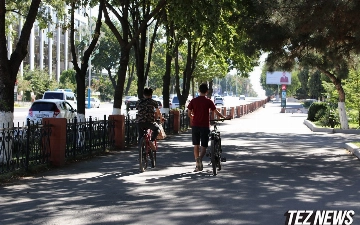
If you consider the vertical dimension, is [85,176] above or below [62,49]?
below

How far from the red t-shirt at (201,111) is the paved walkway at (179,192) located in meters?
1.08

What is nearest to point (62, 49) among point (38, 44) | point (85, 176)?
point (38, 44)

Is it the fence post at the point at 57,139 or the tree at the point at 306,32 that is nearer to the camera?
the fence post at the point at 57,139

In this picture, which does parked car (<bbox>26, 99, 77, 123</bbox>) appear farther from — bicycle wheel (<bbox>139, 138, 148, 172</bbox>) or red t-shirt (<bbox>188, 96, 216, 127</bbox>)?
red t-shirt (<bbox>188, 96, 216, 127</bbox>)

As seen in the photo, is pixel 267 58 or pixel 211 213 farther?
pixel 267 58

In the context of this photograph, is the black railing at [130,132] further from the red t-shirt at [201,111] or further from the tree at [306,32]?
the red t-shirt at [201,111]

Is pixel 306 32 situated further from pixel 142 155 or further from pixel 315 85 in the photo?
pixel 315 85

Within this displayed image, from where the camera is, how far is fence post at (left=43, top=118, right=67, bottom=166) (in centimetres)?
1377

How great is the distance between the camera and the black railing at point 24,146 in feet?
39.5

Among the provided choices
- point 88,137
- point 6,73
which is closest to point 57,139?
point 6,73

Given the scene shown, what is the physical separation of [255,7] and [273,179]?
7394mm

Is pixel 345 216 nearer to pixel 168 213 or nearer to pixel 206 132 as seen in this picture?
pixel 168 213

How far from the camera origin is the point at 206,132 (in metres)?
12.5

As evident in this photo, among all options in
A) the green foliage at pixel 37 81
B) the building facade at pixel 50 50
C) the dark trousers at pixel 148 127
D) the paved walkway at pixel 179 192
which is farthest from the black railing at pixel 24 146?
the building facade at pixel 50 50
